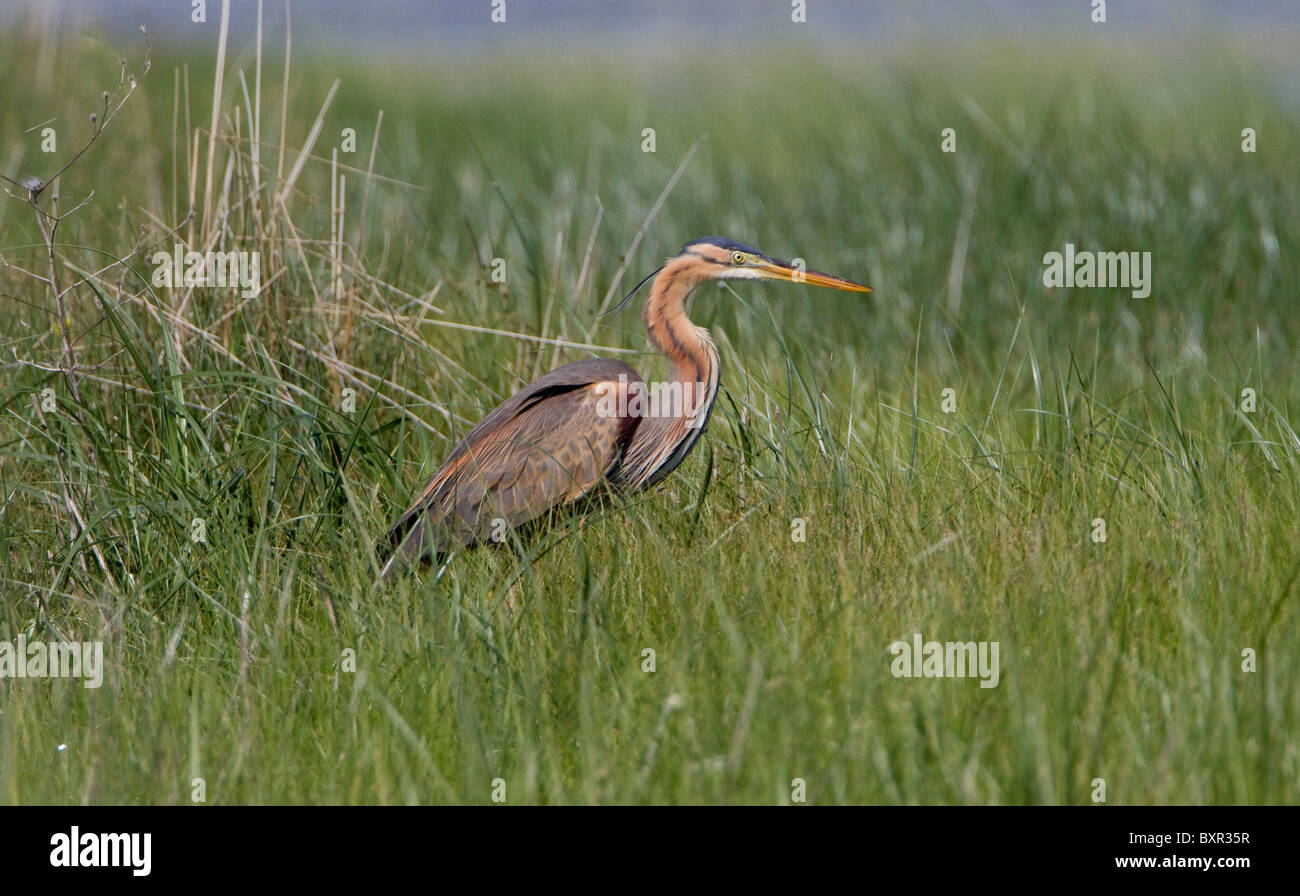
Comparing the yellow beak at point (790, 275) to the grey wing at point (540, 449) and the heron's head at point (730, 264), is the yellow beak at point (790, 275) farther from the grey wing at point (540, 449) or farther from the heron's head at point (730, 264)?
the grey wing at point (540, 449)

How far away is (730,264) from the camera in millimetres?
5172

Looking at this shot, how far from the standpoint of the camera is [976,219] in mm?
7719

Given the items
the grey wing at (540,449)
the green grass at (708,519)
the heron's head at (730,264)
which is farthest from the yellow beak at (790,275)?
the grey wing at (540,449)

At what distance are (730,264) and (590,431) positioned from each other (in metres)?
0.89

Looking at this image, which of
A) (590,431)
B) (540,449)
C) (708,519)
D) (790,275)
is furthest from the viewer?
(790,275)

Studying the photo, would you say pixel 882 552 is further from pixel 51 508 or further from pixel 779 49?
pixel 779 49

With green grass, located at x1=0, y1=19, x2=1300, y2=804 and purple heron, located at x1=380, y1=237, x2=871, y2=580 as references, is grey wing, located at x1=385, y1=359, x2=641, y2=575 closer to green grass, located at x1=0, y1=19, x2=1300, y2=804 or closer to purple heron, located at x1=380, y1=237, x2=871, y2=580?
purple heron, located at x1=380, y1=237, x2=871, y2=580

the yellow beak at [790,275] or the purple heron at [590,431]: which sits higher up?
the yellow beak at [790,275]

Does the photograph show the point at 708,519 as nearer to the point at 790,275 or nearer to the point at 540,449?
the point at 540,449

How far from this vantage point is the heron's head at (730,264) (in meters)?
5.14

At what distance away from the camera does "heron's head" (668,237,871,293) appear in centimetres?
514

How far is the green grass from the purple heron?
17 cm

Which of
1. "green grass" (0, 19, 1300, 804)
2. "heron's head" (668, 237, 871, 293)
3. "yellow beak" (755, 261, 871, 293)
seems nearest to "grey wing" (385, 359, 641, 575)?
"green grass" (0, 19, 1300, 804)

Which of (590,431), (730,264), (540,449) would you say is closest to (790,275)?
(730,264)
